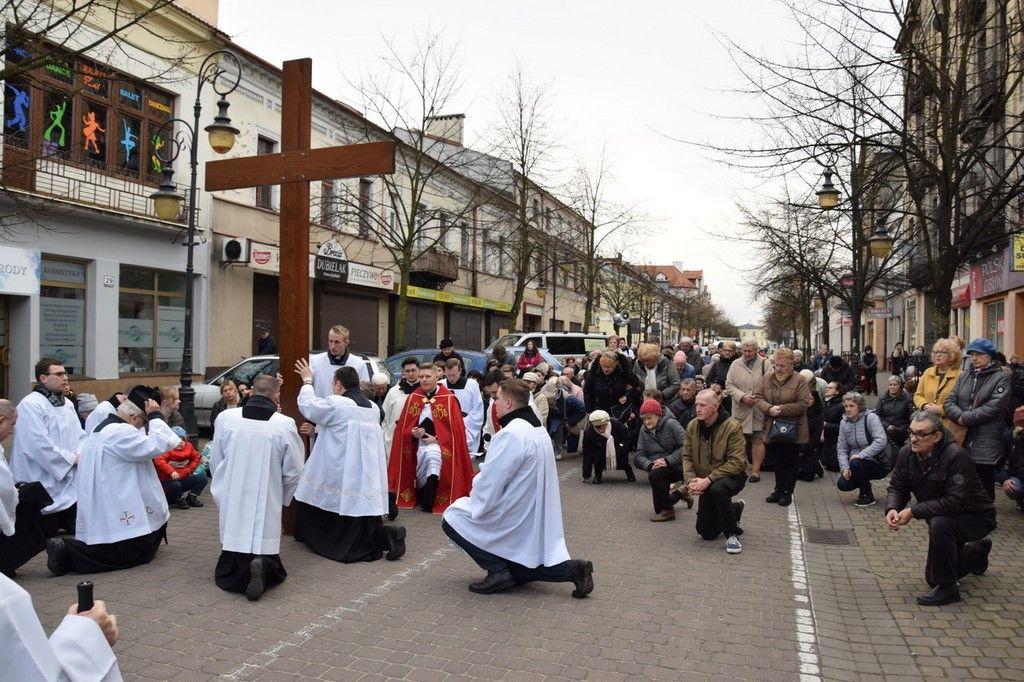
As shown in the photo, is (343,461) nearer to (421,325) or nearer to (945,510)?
(945,510)

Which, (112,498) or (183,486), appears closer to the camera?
(112,498)

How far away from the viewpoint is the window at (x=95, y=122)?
16.5m

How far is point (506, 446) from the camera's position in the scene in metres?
6.14

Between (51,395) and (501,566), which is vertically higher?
(51,395)

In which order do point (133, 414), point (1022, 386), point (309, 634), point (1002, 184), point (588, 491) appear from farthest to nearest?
point (1002, 184) → point (588, 491) → point (1022, 386) → point (133, 414) → point (309, 634)

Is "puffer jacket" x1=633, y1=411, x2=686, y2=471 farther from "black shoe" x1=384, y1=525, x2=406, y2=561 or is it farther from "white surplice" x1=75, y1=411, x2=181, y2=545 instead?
"white surplice" x1=75, y1=411, x2=181, y2=545

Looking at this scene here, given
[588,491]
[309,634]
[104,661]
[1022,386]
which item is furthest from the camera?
[588,491]

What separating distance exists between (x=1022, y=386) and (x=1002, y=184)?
3.23 meters

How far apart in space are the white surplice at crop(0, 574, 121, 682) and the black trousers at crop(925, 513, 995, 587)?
18.9 feet

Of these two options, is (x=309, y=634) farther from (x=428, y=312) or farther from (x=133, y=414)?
(x=428, y=312)

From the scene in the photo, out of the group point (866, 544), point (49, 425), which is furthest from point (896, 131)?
point (49, 425)

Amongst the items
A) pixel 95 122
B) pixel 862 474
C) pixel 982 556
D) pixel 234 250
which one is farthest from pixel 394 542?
pixel 234 250

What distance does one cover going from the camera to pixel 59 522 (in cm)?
739

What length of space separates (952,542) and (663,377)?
21.0 ft
